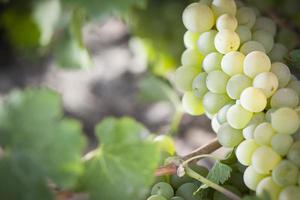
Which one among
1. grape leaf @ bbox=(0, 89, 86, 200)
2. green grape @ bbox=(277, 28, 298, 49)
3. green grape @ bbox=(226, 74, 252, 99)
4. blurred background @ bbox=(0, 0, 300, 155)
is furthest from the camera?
blurred background @ bbox=(0, 0, 300, 155)

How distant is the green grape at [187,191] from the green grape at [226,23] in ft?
0.48

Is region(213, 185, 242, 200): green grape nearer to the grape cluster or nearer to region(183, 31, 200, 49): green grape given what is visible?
the grape cluster

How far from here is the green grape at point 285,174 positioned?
1.42 ft

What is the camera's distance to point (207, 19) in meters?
0.53

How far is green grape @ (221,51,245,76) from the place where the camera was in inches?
19.7

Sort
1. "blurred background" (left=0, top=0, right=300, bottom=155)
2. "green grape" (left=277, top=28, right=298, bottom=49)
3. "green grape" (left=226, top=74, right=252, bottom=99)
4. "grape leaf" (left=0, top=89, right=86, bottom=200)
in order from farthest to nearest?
"blurred background" (left=0, top=0, right=300, bottom=155) < "green grape" (left=277, top=28, right=298, bottom=49) < "green grape" (left=226, top=74, right=252, bottom=99) < "grape leaf" (left=0, top=89, right=86, bottom=200)

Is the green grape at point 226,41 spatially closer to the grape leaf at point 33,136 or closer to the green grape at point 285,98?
the green grape at point 285,98

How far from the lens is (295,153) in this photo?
439 millimetres

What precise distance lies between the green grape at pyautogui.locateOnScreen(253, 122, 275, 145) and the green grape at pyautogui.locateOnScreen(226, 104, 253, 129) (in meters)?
0.02

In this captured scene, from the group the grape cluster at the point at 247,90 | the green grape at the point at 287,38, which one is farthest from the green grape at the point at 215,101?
the green grape at the point at 287,38

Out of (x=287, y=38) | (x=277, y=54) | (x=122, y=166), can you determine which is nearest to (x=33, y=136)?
(x=122, y=166)

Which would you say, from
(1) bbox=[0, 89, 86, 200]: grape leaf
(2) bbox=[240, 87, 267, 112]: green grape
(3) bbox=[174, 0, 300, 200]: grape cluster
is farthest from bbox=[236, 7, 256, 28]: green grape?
(1) bbox=[0, 89, 86, 200]: grape leaf

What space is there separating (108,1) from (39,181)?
1.29ft

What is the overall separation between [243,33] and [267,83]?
8cm
